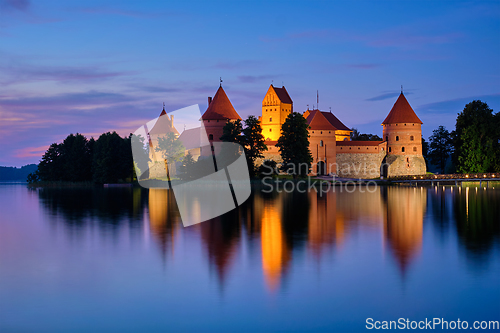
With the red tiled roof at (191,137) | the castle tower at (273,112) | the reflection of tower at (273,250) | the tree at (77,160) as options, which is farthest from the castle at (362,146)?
the reflection of tower at (273,250)

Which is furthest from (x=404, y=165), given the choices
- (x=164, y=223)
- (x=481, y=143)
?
(x=164, y=223)

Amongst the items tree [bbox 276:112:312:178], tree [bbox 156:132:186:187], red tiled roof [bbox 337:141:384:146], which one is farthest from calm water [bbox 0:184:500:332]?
Answer: red tiled roof [bbox 337:141:384:146]

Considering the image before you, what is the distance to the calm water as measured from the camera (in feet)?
A: 23.7

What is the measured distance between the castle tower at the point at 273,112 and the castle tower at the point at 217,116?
3970 mm

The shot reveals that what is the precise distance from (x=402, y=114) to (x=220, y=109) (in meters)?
21.0

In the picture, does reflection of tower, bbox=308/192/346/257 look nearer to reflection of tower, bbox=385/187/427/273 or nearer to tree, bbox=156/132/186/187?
reflection of tower, bbox=385/187/427/273

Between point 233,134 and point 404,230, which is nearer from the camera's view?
point 404,230

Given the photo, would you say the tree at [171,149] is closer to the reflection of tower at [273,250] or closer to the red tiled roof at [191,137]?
the red tiled roof at [191,137]

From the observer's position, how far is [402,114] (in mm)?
56500

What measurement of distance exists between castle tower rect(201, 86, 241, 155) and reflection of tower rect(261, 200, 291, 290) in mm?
37253

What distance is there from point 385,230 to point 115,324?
11.2 m

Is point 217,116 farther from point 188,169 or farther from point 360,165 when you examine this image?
point 360,165

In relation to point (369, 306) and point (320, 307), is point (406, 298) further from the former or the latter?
point (320, 307)

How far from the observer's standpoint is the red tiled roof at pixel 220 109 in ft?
185
